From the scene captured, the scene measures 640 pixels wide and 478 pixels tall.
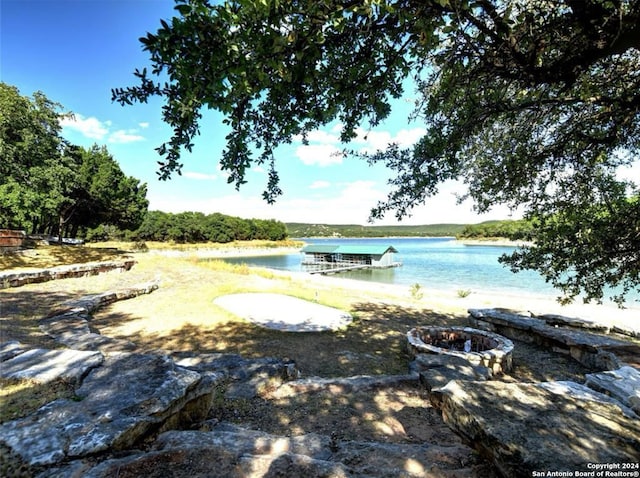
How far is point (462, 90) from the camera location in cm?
391

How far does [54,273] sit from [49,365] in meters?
9.68

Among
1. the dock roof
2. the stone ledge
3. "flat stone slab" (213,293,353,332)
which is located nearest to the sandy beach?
"flat stone slab" (213,293,353,332)

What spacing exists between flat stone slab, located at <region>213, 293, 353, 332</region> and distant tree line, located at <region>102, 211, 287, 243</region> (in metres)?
51.4

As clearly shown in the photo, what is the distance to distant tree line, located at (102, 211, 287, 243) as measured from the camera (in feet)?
206

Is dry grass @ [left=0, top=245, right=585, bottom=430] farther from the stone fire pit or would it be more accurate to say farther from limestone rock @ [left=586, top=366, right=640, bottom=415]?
limestone rock @ [left=586, top=366, right=640, bottom=415]

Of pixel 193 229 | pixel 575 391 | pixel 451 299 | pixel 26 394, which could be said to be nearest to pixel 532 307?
pixel 451 299

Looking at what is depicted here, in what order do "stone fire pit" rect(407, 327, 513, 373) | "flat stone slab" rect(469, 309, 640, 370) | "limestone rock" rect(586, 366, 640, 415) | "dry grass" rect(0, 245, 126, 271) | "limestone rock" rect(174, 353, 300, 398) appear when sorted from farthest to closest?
"dry grass" rect(0, 245, 126, 271) → "flat stone slab" rect(469, 309, 640, 370) → "stone fire pit" rect(407, 327, 513, 373) → "limestone rock" rect(174, 353, 300, 398) → "limestone rock" rect(586, 366, 640, 415)

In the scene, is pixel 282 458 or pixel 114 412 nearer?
pixel 282 458

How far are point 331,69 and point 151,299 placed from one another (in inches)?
338

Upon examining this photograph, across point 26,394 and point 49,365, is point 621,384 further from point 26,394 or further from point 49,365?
point 49,365

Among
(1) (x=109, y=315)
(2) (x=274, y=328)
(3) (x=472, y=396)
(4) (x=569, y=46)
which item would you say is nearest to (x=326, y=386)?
(3) (x=472, y=396)

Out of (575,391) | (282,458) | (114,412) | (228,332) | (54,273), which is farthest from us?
(54,273)

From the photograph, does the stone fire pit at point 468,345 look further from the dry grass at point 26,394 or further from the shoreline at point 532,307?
the dry grass at point 26,394

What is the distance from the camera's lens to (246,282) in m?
12.4
